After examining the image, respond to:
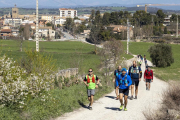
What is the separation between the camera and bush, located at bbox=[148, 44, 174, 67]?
38.7 metres

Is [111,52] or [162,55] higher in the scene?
[111,52]

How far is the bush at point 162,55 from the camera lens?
38656 millimetres

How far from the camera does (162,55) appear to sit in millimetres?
39156

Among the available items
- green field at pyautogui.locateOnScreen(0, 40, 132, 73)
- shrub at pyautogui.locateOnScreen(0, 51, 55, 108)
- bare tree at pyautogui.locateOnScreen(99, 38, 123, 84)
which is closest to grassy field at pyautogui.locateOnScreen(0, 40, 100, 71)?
green field at pyautogui.locateOnScreen(0, 40, 132, 73)

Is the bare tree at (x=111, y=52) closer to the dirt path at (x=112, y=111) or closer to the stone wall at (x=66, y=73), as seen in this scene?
the stone wall at (x=66, y=73)

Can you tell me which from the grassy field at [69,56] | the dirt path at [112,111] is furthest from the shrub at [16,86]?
the dirt path at [112,111]

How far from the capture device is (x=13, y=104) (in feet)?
31.6

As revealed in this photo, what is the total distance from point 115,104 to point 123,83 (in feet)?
5.39

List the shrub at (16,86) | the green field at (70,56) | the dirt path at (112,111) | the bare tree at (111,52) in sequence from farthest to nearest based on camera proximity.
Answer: the bare tree at (111,52) → the green field at (70,56) → the dirt path at (112,111) → the shrub at (16,86)

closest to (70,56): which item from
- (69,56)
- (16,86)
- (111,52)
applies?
(69,56)

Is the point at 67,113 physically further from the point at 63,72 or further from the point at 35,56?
the point at 63,72

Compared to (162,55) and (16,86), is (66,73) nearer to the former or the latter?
(16,86)

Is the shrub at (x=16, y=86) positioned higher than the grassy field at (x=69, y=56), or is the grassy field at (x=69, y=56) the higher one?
the shrub at (x=16, y=86)

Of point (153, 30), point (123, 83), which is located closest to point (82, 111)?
point (123, 83)
